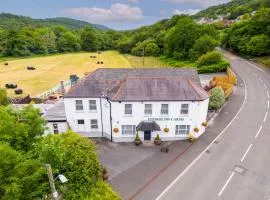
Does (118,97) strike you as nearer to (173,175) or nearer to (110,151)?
(110,151)

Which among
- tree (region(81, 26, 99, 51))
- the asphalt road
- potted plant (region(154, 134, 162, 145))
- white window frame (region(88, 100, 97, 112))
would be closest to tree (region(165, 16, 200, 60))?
the asphalt road

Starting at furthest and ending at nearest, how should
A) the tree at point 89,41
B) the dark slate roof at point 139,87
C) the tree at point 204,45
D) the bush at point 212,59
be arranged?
1. the tree at point 89,41
2. the tree at point 204,45
3. the bush at point 212,59
4. the dark slate roof at point 139,87

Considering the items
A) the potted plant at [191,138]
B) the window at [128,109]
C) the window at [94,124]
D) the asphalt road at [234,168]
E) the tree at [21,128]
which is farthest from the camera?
the window at [94,124]

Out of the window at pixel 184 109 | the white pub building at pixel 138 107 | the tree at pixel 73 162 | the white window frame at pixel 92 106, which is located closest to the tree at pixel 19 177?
the tree at pixel 73 162

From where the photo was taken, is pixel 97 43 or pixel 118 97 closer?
pixel 118 97

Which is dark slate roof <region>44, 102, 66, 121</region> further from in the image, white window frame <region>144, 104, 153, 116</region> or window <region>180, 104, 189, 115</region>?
window <region>180, 104, 189, 115</region>

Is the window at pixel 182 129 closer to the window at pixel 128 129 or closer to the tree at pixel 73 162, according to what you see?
the window at pixel 128 129

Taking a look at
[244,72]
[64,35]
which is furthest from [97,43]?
[244,72]

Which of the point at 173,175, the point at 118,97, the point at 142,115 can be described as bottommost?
the point at 173,175
